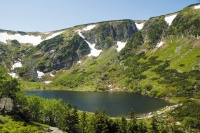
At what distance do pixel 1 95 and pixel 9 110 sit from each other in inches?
680

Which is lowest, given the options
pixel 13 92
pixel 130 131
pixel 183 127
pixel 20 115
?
pixel 183 127

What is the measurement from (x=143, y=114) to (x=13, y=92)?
3844 inches

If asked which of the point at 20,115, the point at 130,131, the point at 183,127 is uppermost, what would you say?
the point at 20,115

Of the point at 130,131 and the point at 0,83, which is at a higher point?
the point at 0,83

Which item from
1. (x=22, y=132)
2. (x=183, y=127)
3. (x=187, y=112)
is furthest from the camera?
(x=187, y=112)

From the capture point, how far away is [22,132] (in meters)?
47.3

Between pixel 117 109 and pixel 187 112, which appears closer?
pixel 187 112

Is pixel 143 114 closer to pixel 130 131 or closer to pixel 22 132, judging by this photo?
pixel 130 131

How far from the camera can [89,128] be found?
93250 millimetres

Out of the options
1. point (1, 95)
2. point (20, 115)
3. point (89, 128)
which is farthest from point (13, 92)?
point (89, 128)

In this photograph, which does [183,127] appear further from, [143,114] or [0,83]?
[0,83]

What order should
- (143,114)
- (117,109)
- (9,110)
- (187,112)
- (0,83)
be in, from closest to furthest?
1. (9,110)
2. (0,83)
3. (187,112)
4. (143,114)
5. (117,109)

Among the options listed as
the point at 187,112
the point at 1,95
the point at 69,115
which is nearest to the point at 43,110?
the point at 69,115

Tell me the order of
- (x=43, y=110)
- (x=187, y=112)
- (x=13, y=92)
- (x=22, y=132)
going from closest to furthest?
(x=22, y=132) → (x=13, y=92) → (x=43, y=110) → (x=187, y=112)
